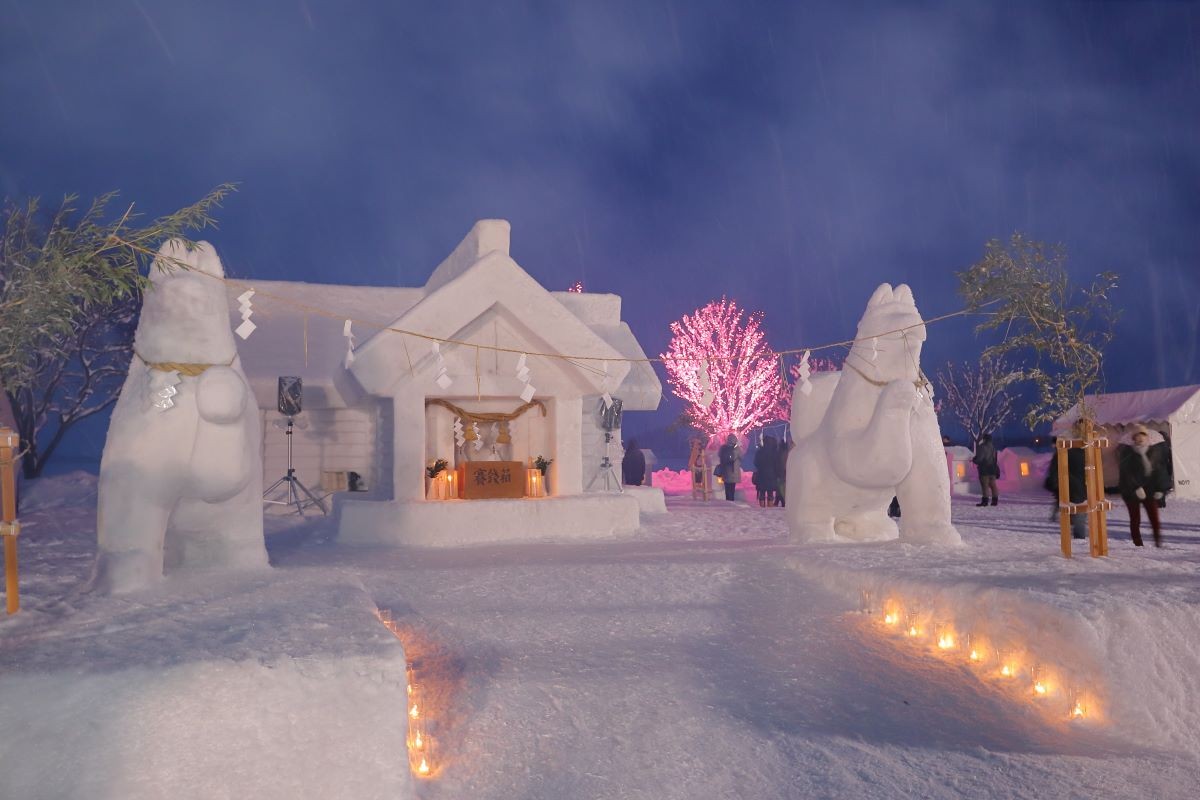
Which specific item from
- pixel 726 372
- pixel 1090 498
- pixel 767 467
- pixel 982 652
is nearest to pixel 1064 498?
pixel 1090 498

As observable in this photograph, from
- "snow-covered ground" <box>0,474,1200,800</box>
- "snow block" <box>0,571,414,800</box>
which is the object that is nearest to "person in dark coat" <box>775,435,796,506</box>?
"snow-covered ground" <box>0,474,1200,800</box>

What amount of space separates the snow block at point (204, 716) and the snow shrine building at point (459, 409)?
5.40 meters

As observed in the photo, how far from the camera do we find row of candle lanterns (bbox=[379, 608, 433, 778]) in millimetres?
4910

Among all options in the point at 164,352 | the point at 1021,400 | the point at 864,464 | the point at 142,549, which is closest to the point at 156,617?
the point at 142,549

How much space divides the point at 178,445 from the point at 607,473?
9.96 metres

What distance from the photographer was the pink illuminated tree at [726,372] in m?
33.3

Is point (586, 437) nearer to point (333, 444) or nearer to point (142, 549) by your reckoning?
point (333, 444)

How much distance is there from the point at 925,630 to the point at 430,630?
4.00m

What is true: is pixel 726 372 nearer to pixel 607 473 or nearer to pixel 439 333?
pixel 607 473

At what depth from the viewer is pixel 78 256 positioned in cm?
545

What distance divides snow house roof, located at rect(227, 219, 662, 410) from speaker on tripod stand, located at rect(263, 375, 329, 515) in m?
0.32

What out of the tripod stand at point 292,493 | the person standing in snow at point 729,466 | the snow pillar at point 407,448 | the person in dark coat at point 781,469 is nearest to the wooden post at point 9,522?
the snow pillar at point 407,448

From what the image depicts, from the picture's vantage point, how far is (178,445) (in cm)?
700

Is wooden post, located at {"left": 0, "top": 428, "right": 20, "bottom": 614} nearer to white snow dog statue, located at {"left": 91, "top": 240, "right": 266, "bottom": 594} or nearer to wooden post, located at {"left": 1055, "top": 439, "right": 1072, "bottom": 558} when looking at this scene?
white snow dog statue, located at {"left": 91, "top": 240, "right": 266, "bottom": 594}
